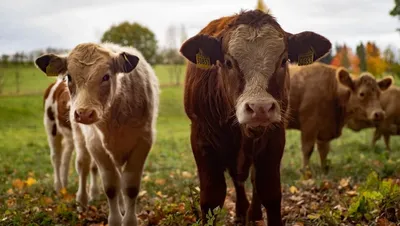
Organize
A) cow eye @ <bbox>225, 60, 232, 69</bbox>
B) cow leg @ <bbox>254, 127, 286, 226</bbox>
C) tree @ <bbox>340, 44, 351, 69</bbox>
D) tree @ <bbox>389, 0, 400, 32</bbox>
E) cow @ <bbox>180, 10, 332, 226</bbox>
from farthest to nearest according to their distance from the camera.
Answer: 1. tree @ <bbox>340, 44, 351, 69</bbox>
2. tree @ <bbox>389, 0, 400, 32</bbox>
3. cow leg @ <bbox>254, 127, 286, 226</bbox>
4. cow eye @ <bbox>225, 60, 232, 69</bbox>
5. cow @ <bbox>180, 10, 332, 226</bbox>

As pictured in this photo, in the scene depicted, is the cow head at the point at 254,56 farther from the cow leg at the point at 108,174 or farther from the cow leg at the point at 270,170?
the cow leg at the point at 108,174

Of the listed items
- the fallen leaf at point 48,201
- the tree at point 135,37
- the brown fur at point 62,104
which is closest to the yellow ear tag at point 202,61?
the fallen leaf at point 48,201

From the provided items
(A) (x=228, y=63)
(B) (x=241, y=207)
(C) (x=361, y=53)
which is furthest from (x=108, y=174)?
(C) (x=361, y=53)

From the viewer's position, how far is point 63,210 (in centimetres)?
591

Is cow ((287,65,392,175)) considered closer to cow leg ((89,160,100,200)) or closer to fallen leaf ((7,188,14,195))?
cow leg ((89,160,100,200))

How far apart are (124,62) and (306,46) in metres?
2.04

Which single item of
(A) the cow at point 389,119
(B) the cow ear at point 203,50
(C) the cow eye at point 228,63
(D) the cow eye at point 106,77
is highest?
(B) the cow ear at point 203,50

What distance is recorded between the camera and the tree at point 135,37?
2190 centimetres

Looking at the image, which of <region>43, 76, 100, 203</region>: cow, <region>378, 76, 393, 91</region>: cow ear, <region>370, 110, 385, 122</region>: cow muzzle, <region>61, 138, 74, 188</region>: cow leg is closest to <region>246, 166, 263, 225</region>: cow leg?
<region>43, 76, 100, 203</region>: cow

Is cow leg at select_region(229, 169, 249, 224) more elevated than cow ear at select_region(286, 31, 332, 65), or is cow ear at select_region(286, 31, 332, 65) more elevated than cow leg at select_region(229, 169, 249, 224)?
cow ear at select_region(286, 31, 332, 65)

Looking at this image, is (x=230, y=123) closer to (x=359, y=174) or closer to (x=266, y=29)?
(x=266, y=29)

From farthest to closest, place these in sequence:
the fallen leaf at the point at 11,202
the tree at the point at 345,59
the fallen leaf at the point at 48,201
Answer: the tree at the point at 345,59 → the fallen leaf at the point at 48,201 → the fallen leaf at the point at 11,202

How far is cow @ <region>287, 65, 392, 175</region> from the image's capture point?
34.2 ft

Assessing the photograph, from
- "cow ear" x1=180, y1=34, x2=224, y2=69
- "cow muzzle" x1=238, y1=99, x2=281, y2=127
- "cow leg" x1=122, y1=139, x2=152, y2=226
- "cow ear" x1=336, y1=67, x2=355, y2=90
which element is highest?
"cow ear" x1=180, y1=34, x2=224, y2=69
